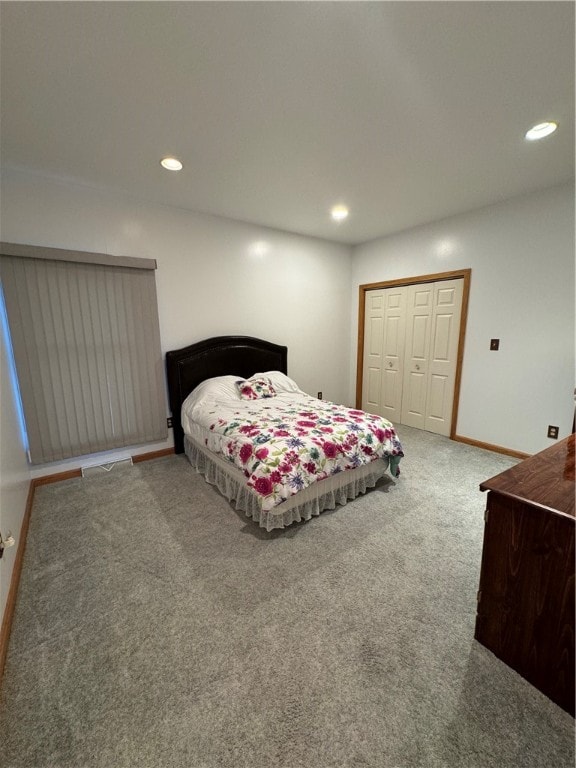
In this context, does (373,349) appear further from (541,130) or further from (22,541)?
(22,541)

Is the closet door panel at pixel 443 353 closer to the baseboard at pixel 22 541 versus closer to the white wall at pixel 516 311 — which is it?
the white wall at pixel 516 311

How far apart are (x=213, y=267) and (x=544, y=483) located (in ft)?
11.0

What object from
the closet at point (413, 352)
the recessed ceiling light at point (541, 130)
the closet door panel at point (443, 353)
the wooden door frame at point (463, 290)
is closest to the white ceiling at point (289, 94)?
the recessed ceiling light at point (541, 130)

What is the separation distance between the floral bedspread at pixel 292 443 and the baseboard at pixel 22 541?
102 centimetres

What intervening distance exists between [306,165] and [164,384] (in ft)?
7.87

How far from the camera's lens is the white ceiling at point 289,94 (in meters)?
1.26

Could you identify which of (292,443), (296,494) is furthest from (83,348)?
(296,494)

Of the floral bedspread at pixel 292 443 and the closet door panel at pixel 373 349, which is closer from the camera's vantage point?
the floral bedspread at pixel 292 443

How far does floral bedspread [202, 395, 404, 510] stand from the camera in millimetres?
1927

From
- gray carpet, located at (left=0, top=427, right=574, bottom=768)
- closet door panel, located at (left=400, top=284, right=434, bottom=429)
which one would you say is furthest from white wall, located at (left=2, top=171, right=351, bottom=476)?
gray carpet, located at (left=0, top=427, right=574, bottom=768)

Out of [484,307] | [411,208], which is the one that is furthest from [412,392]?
[411,208]

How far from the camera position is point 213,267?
3.45 m

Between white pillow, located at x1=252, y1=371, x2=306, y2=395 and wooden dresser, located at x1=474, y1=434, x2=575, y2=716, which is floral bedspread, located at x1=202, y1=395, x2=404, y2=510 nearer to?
white pillow, located at x1=252, y1=371, x2=306, y2=395

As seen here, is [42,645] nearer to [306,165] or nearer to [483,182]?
[306,165]
